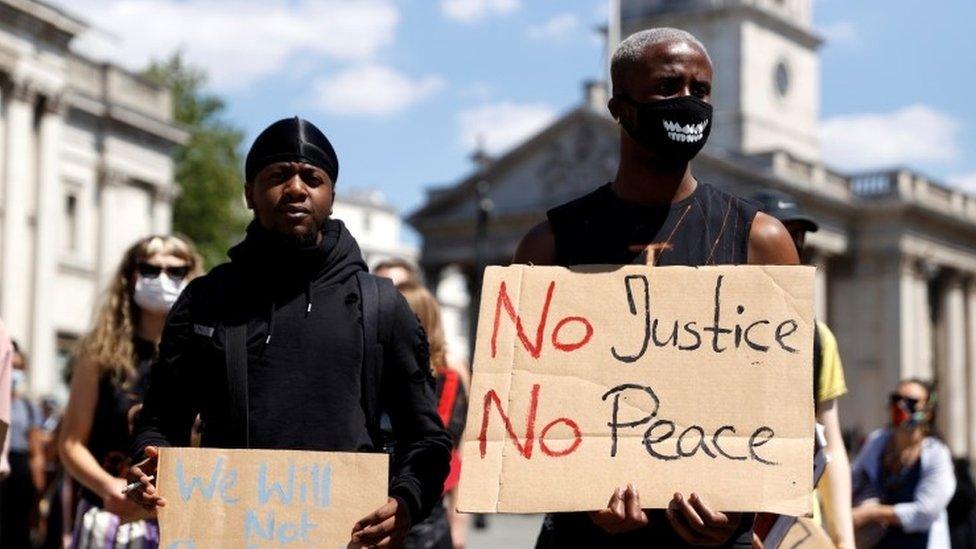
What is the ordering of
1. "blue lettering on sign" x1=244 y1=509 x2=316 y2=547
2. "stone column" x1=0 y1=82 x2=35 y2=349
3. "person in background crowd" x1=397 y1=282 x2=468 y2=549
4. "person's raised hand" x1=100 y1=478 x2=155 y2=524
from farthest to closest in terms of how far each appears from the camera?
"stone column" x1=0 y1=82 x2=35 y2=349
"person in background crowd" x1=397 y1=282 x2=468 y2=549
"person's raised hand" x1=100 y1=478 x2=155 y2=524
"blue lettering on sign" x1=244 y1=509 x2=316 y2=547

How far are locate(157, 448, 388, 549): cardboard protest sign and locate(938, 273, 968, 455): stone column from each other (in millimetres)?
67250

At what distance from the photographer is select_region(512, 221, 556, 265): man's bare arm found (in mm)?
4016

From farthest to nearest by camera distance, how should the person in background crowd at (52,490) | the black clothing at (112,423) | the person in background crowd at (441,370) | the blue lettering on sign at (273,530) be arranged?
the person in background crowd at (52,490), the person in background crowd at (441,370), the black clothing at (112,423), the blue lettering on sign at (273,530)

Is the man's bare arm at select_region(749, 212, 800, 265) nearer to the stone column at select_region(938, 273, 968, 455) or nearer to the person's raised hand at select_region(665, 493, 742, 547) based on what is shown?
the person's raised hand at select_region(665, 493, 742, 547)

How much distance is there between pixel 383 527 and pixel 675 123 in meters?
1.04

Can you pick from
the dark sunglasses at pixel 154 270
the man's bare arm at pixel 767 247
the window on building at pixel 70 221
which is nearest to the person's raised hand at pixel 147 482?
the man's bare arm at pixel 767 247

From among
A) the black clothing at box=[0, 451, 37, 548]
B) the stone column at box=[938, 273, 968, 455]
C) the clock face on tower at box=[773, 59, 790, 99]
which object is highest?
the clock face on tower at box=[773, 59, 790, 99]

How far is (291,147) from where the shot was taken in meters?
4.07

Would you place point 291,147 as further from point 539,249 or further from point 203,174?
point 203,174

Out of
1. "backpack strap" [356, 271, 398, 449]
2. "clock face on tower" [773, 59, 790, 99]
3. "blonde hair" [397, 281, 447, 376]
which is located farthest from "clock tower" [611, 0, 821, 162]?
"backpack strap" [356, 271, 398, 449]

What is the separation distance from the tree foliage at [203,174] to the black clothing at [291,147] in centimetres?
5573

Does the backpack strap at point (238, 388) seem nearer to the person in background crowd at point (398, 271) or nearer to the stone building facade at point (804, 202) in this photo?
the person in background crowd at point (398, 271)

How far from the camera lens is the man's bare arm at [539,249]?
4016 mm

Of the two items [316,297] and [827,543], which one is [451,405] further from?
[316,297]
